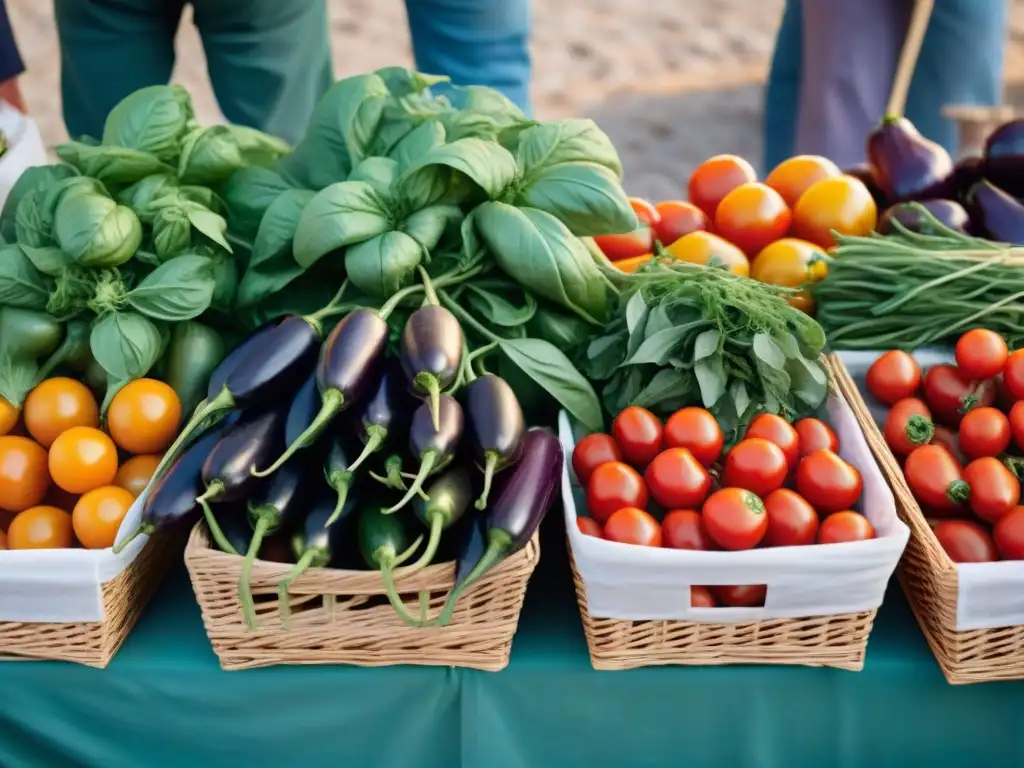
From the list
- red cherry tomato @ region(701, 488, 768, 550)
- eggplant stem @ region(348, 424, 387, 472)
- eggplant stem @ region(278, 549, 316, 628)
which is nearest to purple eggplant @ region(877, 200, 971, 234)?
red cherry tomato @ region(701, 488, 768, 550)

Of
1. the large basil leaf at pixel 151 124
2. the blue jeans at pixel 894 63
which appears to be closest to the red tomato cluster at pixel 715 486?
the large basil leaf at pixel 151 124

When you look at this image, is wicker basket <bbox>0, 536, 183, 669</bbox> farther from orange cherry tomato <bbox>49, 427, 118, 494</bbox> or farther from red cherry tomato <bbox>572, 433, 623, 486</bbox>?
red cherry tomato <bbox>572, 433, 623, 486</bbox>

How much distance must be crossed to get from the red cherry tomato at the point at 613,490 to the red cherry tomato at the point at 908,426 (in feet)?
1.19

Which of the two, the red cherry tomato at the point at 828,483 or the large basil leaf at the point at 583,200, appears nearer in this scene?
the red cherry tomato at the point at 828,483

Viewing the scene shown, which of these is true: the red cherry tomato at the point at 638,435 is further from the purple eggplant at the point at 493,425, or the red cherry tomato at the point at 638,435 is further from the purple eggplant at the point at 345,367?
the purple eggplant at the point at 345,367

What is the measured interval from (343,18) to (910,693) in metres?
4.98

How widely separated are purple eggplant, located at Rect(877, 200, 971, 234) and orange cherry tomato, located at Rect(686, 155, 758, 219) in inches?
10.0

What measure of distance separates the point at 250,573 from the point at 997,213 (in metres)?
1.31

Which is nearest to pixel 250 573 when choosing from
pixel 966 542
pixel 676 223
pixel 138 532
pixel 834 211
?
pixel 138 532

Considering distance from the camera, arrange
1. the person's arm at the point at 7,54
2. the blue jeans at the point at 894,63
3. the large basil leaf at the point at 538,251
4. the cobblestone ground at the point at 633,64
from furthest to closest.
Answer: the cobblestone ground at the point at 633,64 < the blue jeans at the point at 894,63 < the person's arm at the point at 7,54 < the large basil leaf at the point at 538,251

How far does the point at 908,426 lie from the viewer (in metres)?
1.31

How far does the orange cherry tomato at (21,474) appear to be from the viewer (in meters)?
1.24

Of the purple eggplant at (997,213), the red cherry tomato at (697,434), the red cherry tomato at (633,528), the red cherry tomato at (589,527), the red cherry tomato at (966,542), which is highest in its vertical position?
the purple eggplant at (997,213)

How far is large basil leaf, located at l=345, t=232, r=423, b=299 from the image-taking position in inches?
50.5
